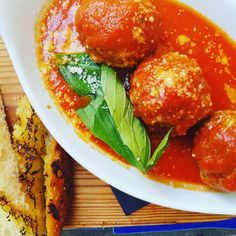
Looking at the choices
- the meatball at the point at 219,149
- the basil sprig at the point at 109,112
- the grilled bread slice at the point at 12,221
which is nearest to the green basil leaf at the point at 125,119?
the basil sprig at the point at 109,112

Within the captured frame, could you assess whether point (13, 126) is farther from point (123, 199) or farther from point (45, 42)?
point (123, 199)

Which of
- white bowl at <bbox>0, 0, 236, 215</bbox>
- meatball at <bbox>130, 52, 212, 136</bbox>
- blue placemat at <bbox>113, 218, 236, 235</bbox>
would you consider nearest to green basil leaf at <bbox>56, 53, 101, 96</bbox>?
white bowl at <bbox>0, 0, 236, 215</bbox>

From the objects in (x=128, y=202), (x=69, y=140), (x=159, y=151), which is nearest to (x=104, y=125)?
(x=69, y=140)

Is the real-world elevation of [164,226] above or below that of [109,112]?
below

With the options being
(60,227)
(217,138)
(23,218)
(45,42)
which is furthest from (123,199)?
(45,42)

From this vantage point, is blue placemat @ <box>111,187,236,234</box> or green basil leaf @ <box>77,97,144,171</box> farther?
blue placemat @ <box>111,187,236,234</box>

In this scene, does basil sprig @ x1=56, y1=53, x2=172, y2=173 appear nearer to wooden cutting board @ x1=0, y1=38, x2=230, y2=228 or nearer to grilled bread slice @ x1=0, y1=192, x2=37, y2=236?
wooden cutting board @ x1=0, y1=38, x2=230, y2=228

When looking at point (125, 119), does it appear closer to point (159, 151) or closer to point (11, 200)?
point (159, 151)
